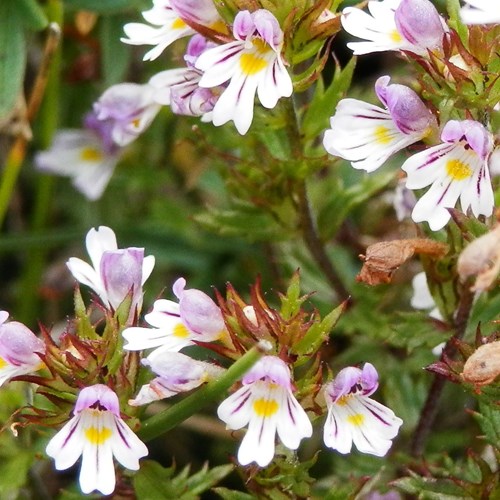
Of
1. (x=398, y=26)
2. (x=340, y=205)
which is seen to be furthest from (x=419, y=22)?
(x=340, y=205)

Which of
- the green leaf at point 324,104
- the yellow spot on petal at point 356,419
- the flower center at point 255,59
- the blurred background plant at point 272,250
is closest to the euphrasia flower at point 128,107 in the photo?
the blurred background plant at point 272,250

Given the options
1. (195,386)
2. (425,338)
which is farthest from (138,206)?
(195,386)

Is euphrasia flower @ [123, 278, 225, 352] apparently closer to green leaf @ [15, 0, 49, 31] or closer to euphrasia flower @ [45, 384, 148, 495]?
euphrasia flower @ [45, 384, 148, 495]

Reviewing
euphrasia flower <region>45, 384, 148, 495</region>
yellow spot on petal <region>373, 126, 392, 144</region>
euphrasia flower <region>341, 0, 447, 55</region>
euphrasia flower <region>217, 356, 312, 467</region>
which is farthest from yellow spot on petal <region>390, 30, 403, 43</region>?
euphrasia flower <region>45, 384, 148, 495</region>

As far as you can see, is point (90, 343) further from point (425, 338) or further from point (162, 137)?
point (162, 137)

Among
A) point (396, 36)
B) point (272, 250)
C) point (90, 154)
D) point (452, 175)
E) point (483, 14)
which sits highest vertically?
point (483, 14)

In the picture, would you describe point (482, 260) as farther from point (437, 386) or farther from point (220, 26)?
point (220, 26)

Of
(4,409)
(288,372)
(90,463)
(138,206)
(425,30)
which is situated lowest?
(138,206)
